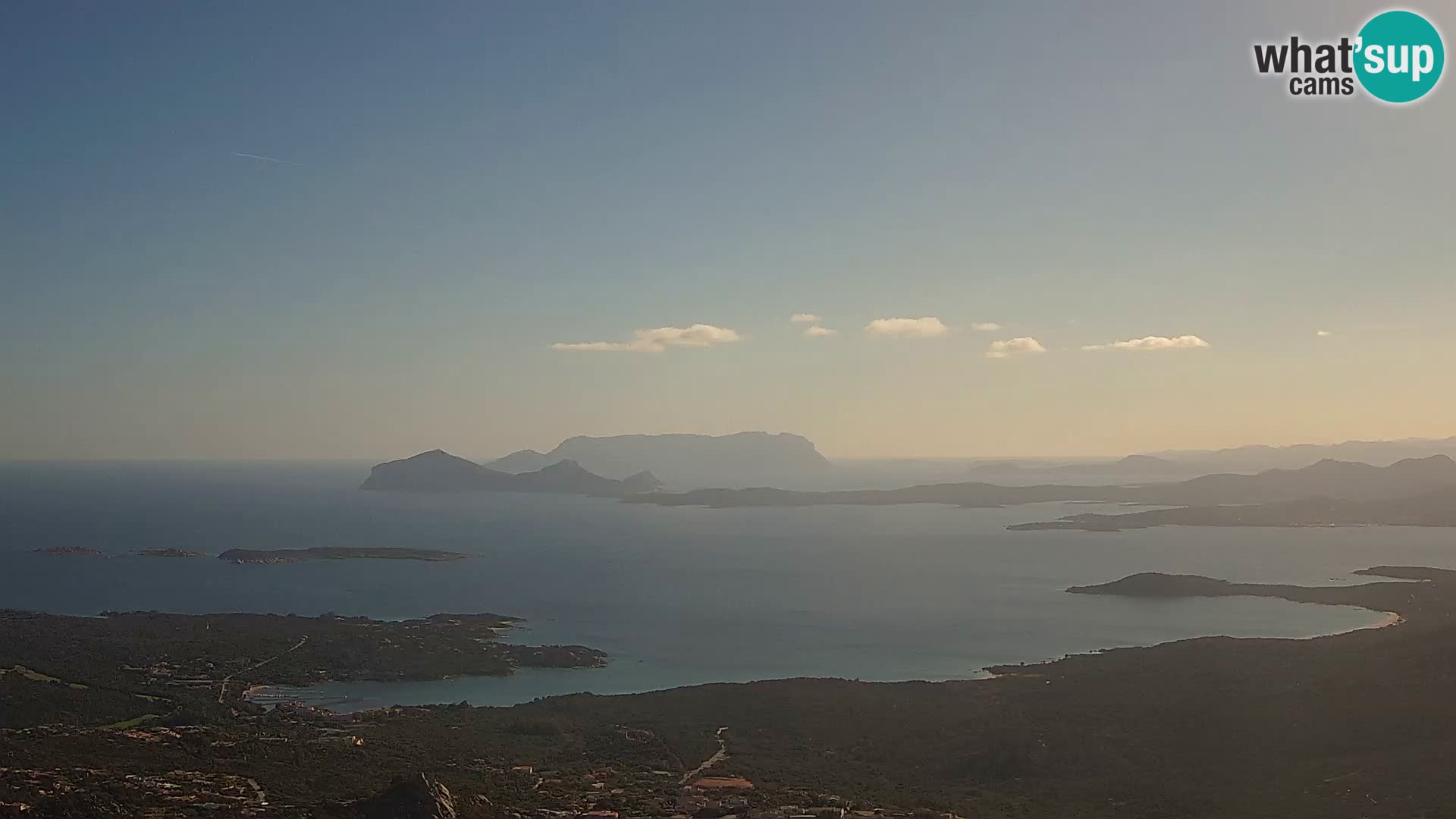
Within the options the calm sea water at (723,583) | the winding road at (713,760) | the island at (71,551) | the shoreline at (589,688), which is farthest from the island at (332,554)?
the winding road at (713,760)

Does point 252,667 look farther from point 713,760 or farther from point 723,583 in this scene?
point 723,583

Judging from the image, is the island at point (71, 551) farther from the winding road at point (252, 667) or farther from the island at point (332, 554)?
the winding road at point (252, 667)

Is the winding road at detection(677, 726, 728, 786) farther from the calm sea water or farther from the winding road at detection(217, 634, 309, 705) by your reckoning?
the winding road at detection(217, 634, 309, 705)

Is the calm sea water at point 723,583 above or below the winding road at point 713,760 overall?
below

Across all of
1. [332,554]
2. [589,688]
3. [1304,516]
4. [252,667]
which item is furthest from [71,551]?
[1304,516]

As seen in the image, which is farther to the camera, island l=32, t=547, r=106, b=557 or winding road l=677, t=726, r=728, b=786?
island l=32, t=547, r=106, b=557

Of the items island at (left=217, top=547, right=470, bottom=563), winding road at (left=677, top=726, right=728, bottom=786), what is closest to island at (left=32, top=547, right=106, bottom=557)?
island at (left=217, top=547, right=470, bottom=563)

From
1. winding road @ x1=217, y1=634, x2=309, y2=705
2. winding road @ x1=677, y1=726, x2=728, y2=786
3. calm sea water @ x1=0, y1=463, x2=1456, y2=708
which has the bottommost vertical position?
calm sea water @ x1=0, y1=463, x2=1456, y2=708

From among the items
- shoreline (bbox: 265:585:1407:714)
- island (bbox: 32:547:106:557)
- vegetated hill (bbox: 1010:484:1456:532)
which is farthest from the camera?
vegetated hill (bbox: 1010:484:1456:532)

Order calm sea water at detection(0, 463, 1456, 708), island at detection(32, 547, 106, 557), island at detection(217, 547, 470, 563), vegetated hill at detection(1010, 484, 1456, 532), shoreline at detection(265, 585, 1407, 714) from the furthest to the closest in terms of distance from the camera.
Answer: vegetated hill at detection(1010, 484, 1456, 532)
island at detection(217, 547, 470, 563)
island at detection(32, 547, 106, 557)
calm sea water at detection(0, 463, 1456, 708)
shoreline at detection(265, 585, 1407, 714)
